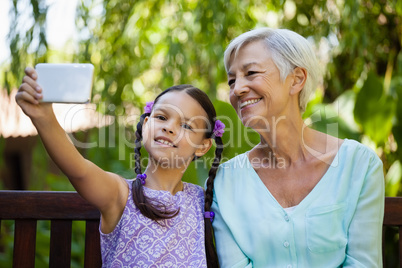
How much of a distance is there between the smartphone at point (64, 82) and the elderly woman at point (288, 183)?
2.41 ft

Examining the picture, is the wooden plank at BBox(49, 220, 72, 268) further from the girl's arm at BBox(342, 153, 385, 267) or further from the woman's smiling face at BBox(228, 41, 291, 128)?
the girl's arm at BBox(342, 153, 385, 267)

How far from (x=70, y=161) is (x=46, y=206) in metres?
0.59

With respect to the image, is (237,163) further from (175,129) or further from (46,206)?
(46,206)

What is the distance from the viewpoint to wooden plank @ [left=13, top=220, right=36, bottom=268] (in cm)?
177

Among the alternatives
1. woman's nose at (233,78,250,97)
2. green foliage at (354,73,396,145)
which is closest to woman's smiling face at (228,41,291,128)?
woman's nose at (233,78,250,97)

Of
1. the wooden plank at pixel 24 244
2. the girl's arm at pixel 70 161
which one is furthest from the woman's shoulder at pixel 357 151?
the wooden plank at pixel 24 244

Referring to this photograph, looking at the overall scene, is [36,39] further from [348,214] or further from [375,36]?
[375,36]

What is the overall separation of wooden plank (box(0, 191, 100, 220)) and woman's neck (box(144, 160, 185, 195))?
0.28 m

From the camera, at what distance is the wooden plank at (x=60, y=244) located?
179 centimetres

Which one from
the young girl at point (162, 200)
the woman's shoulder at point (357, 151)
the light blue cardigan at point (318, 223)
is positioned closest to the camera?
the young girl at point (162, 200)

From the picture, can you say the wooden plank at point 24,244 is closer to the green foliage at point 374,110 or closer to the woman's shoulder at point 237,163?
the woman's shoulder at point 237,163

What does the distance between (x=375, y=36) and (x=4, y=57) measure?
236cm

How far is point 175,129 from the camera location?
63.2 inches

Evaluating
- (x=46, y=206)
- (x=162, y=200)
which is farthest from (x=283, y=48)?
(x=46, y=206)
